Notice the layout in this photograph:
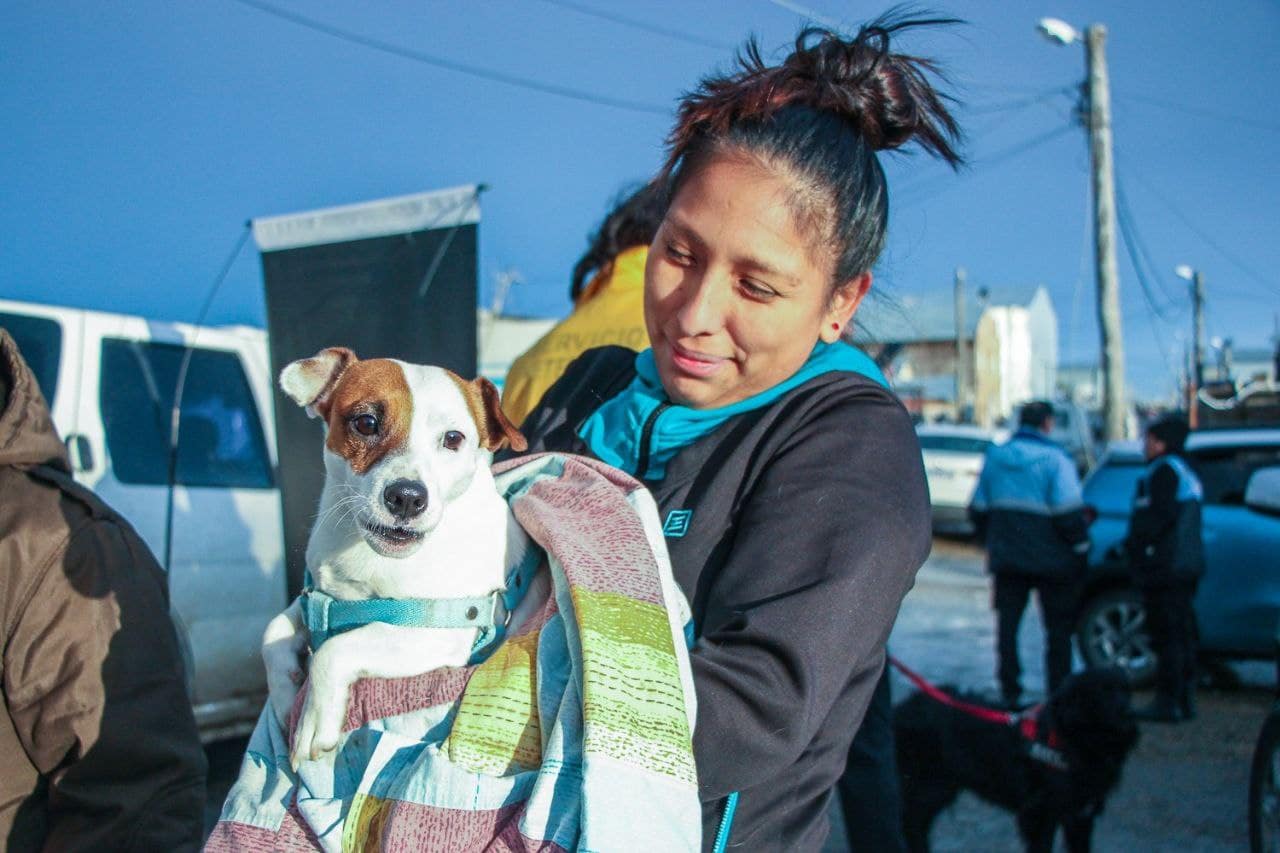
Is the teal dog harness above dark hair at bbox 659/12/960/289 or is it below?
below

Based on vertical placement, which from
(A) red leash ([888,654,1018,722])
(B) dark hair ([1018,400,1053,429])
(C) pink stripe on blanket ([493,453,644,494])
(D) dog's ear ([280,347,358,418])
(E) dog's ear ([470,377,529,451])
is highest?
(D) dog's ear ([280,347,358,418])

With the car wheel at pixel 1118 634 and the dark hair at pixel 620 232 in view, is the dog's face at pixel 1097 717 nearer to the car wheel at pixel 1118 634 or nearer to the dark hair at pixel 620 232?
the dark hair at pixel 620 232

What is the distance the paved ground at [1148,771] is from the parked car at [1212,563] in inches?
17.8

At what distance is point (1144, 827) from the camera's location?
4.80m

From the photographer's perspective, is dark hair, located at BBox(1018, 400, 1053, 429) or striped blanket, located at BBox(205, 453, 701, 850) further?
dark hair, located at BBox(1018, 400, 1053, 429)

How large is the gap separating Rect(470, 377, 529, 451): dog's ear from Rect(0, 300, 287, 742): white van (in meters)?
2.88

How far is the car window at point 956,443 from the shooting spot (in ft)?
51.0

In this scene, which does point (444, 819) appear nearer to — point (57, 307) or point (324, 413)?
point (324, 413)

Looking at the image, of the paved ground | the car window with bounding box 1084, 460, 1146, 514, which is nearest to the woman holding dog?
the paved ground

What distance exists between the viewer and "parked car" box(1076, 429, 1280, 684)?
6699 millimetres

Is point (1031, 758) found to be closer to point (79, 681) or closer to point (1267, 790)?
point (1267, 790)

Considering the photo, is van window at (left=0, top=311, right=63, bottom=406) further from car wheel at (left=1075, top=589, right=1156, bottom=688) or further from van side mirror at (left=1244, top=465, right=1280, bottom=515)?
car wheel at (left=1075, top=589, right=1156, bottom=688)

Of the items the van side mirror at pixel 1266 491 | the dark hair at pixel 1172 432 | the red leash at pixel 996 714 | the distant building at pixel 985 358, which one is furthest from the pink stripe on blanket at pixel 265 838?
the distant building at pixel 985 358

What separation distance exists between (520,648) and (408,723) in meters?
0.17
